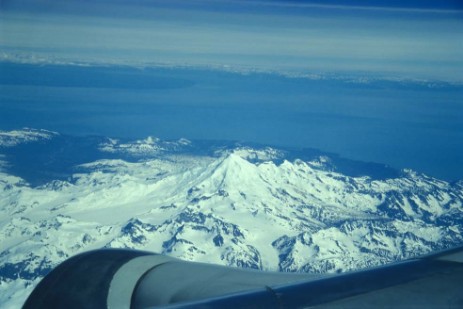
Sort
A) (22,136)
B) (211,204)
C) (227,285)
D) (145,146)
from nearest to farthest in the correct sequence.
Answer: (227,285) → (22,136) → (145,146) → (211,204)

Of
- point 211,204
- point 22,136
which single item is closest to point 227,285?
point 22,136

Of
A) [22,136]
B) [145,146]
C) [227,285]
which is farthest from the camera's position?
[145,146]

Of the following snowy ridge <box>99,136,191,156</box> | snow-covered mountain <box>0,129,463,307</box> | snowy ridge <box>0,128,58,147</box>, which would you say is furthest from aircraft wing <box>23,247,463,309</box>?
snowy ridge <box>0,128,58,147</box>

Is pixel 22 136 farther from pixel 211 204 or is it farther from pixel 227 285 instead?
pixel 227 285

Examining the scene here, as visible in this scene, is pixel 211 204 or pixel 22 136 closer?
pixel 22 136

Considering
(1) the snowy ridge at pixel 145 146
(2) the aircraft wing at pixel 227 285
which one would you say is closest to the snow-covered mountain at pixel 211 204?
(1) the snowy ridge at pixel 145 146

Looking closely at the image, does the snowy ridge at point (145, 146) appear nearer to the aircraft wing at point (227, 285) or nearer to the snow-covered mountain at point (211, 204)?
the snow-covered mountain at point (211, 204)

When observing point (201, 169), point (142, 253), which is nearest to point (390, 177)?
point (201, 169)
